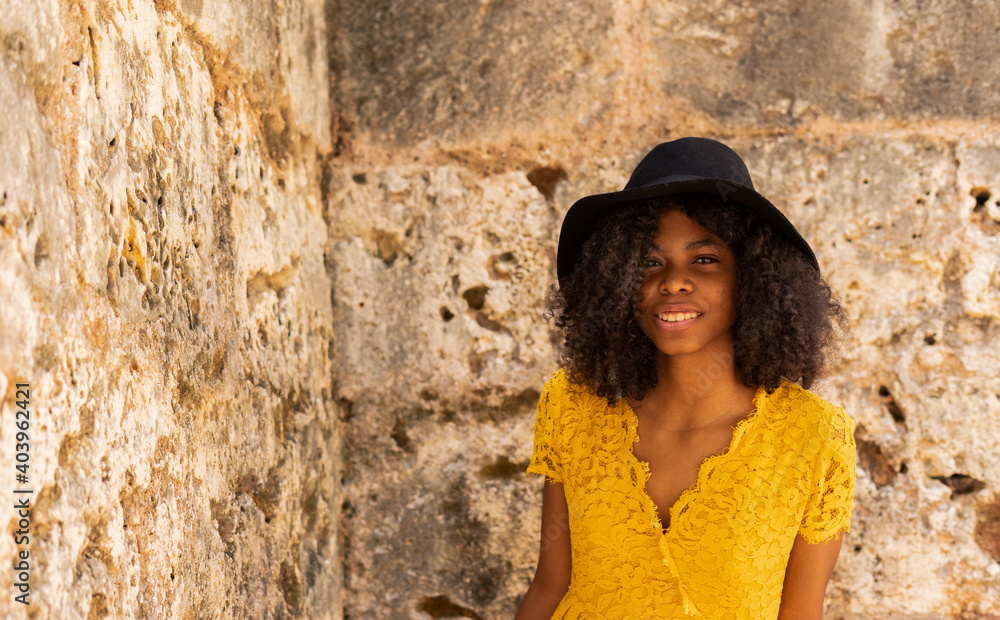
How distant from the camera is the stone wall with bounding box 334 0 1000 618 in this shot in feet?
6.27

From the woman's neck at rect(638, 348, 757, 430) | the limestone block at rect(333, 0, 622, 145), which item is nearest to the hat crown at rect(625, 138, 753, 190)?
the woman's neck at rect(638, 348, 757, 430)

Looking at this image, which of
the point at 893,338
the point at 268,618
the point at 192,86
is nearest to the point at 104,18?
the point at 192,86

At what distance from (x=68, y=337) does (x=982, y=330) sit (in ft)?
6.67

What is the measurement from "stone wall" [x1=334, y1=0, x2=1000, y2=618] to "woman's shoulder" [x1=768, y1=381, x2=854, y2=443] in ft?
1.91

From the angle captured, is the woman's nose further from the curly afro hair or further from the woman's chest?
the woman's chest

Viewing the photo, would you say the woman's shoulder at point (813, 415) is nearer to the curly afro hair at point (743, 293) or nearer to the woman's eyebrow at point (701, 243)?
the curly afro hair at point (743, 293)

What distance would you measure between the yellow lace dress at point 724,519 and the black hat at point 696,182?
360mm

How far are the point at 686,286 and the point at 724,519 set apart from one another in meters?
0.44

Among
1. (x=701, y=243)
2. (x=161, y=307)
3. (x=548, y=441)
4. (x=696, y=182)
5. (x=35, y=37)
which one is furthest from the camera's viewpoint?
(x=548, y=441)

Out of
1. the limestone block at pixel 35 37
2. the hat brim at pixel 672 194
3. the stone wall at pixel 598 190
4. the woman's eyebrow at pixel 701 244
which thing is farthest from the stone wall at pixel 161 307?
the woman's eyebrow at pixel 701 244

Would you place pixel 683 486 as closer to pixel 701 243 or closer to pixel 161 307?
pixel 701 243

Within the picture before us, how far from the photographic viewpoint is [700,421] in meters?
1.50

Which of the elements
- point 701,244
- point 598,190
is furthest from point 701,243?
point 598,190

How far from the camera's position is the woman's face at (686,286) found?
4.65ft
